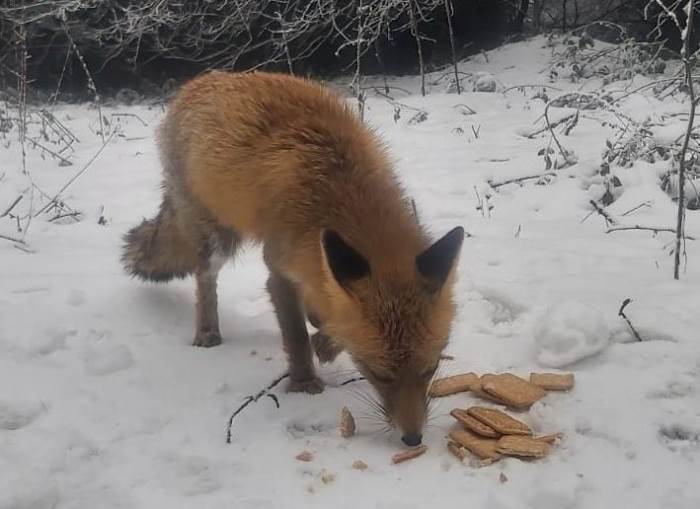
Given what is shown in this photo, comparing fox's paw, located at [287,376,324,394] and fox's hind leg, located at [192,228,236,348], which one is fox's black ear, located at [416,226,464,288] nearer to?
fox's paw, located at [287,376,324,394]

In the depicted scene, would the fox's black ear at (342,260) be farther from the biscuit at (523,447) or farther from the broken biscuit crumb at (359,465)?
the biscuit at (523,447)

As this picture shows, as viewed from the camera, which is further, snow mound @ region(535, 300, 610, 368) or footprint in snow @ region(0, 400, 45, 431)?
snow mound @ region(535, 300, 610, 368)

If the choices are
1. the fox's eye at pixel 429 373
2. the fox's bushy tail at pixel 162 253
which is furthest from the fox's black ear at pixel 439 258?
the fox's bushy tail at pixel 162 253

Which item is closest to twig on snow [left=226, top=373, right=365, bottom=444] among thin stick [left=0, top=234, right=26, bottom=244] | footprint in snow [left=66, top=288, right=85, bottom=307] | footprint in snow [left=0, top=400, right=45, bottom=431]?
footprint in snow [left=0, top=400, right=45, bottom=431]

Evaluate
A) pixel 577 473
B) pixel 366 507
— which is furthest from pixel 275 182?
pixel 577 473

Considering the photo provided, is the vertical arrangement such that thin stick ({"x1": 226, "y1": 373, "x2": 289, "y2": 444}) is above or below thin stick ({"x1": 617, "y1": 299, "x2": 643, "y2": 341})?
below

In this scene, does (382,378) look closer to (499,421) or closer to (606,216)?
(499,421)

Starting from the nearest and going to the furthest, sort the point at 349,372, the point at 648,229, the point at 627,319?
the point at 627,319, the point at 349,372, the point at 648,229

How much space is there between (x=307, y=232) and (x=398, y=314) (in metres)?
0.73

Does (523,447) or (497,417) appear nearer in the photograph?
(523,447)

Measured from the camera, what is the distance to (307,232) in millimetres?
3406

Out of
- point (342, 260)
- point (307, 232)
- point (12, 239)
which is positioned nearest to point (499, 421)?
point (342, 260)

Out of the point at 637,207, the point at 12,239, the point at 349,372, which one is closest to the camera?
the point at 349,372

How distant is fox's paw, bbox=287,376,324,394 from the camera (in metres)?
3.70
